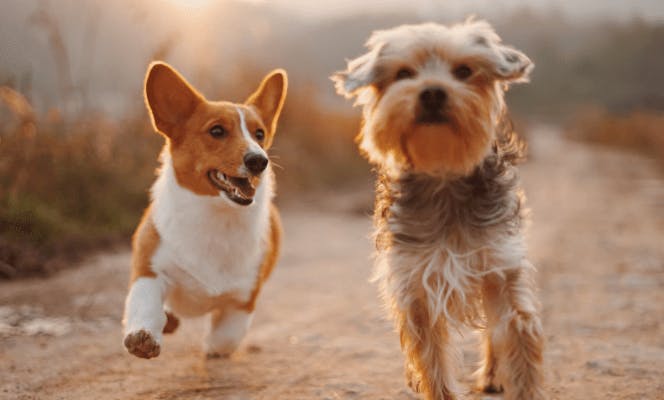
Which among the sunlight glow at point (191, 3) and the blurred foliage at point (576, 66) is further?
the blurred foliage at point (576, 66)

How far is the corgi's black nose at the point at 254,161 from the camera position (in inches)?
157

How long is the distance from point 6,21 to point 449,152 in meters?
10.4

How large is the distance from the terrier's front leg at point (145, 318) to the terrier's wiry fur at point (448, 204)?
50.8 inches

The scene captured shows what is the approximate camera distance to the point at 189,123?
14.0ft

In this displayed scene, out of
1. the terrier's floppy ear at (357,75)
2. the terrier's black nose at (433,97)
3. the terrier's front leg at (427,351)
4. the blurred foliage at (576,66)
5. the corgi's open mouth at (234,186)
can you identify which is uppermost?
the blurred foliage at (576,66)

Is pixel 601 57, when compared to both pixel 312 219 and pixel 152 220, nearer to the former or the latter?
pixel 312 219

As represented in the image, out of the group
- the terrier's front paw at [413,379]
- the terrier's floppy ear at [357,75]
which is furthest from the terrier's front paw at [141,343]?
the terrier's floppy ear at [357,75]

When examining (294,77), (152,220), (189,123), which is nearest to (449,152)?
(189,123)

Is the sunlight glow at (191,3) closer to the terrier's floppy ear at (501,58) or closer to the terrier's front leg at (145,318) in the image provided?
the terrier's front leg at (145,318)

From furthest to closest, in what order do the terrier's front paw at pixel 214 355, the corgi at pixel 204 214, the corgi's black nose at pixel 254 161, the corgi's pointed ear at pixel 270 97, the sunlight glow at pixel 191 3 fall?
the sunlight glow at pixel 191 3
the corgi's pointed ear at pixel 270 97
the terrier's front paw at pixel 214 355
the corgi at pixel 204 214
the corgi's black nose at pixel 254 161

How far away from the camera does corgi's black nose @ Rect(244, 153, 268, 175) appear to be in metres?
3.98

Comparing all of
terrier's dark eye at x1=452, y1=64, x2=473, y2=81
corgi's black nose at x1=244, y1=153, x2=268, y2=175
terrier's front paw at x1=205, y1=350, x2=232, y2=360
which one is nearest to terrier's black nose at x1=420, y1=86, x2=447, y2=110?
terrier's dark eye at x1=452, y1=64, x2=473, y2=81

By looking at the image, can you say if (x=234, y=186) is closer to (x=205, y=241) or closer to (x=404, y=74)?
(x=205, y=241)

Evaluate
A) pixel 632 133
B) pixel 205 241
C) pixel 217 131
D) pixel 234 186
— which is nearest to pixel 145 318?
pixel 205 241
